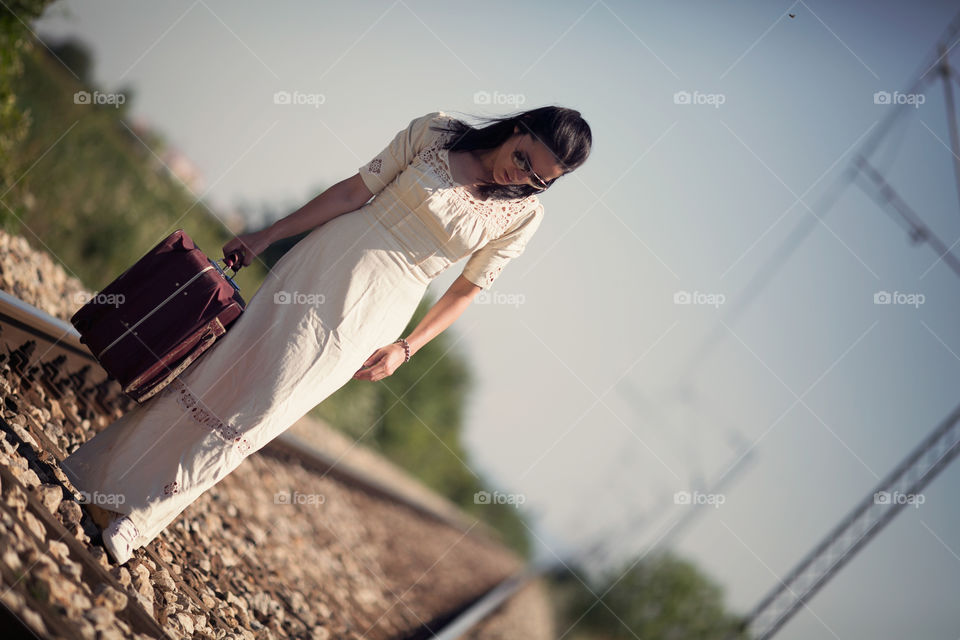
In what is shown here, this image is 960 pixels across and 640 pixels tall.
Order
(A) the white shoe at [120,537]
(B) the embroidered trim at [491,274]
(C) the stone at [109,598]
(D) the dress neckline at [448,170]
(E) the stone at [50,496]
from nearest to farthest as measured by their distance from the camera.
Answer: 1. (C) the stone at [109,598]
2. (E) the stone at [50,496]
3. (A) the white shoe at [120,537]
4. (D) the dress neckline at [448,170]
5. (B) the embroidered trim at [491,274]

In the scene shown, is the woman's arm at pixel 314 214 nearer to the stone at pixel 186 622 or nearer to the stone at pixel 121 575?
the stone at pixel 121 575

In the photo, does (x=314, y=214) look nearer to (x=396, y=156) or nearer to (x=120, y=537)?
(x=396, y=156)

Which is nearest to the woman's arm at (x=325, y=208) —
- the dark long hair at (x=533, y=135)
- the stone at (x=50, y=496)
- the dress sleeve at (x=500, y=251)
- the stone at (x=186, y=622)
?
the dark long hair at (x=533, y=135)

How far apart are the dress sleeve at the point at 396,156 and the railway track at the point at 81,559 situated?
1609 millimetres

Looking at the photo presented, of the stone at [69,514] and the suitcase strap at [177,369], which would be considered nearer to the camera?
the stone at [69,514]

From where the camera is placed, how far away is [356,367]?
304 centimetres

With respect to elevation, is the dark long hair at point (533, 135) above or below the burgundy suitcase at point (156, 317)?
above

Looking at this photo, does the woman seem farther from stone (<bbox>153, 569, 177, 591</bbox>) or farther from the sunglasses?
stone (<bbox>153, 569, 177, 591</bbox>)

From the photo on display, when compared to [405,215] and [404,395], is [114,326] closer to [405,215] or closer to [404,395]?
[405,215]

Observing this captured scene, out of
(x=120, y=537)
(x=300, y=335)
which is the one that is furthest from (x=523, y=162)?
(x=120, y=537)

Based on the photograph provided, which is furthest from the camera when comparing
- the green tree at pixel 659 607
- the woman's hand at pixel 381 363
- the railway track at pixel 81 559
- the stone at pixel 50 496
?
the green tree at pixel 659 607

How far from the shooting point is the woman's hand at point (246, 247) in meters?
2.88

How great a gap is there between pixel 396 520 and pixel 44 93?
7.52m

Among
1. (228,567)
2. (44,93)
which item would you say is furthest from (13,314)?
(44,93)
